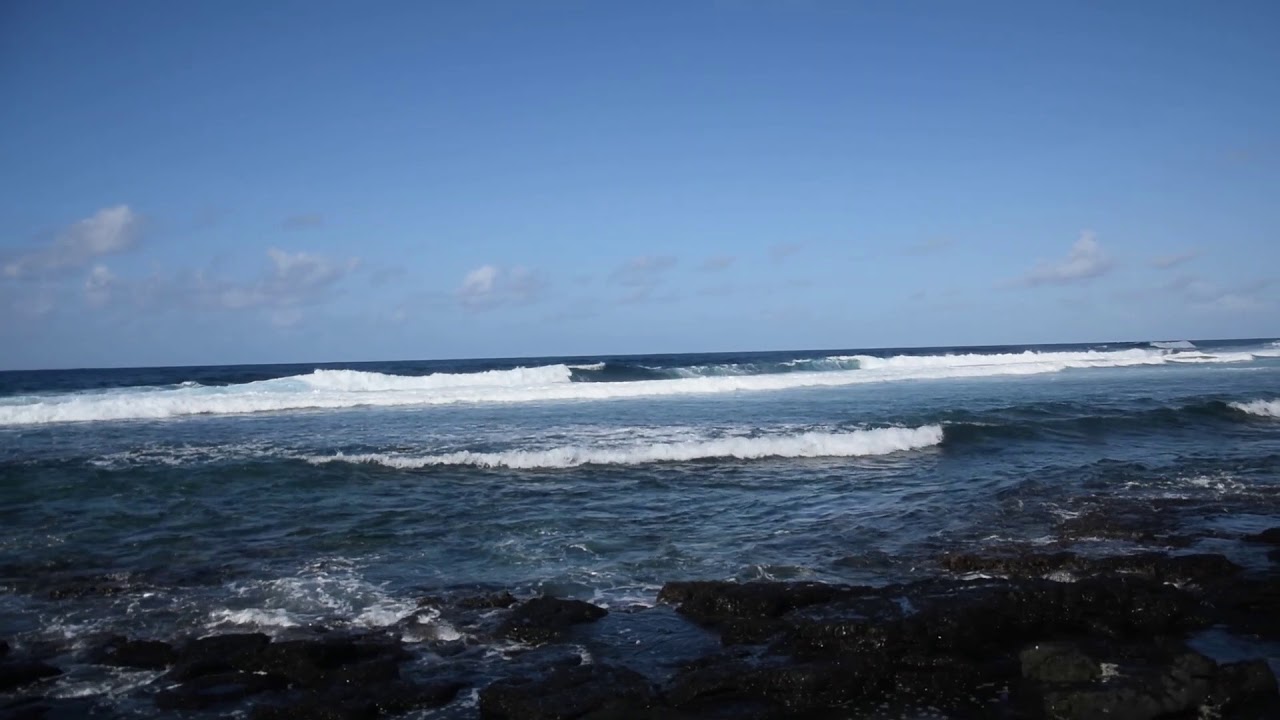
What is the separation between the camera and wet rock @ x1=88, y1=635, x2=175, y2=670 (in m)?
Result: 6.64

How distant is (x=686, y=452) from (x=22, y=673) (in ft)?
40.9

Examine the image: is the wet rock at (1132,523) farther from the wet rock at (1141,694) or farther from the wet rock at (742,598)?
the wet rock at (1141,694)

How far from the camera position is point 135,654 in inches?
266

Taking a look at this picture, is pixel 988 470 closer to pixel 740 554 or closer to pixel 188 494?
pixel 740 554

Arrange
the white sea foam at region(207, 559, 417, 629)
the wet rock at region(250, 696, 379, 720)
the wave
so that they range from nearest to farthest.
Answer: the wet rock at region(250, 696, 379, 720)
the white sea foam at region(207, 559, 417, 629)
the wave

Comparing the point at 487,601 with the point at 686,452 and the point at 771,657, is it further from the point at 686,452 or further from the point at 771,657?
the point at 686,452

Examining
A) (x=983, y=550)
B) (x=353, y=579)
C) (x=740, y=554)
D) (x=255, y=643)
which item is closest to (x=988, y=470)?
(x=983, y=550)

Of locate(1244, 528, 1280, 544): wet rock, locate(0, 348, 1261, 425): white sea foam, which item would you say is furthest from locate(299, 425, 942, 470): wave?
locate(0, 348, 1261, 425): white sea foam

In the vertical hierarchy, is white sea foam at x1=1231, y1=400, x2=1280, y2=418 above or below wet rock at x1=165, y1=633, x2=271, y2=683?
above

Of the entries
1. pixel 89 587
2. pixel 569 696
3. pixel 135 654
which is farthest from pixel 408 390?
pixel 569 696

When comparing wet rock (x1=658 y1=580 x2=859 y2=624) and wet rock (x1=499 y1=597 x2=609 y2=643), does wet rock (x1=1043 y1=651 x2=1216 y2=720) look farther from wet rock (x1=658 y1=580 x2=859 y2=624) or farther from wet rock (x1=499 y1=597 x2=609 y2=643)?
wet rock (x1=499 y1=597 x2=609 y2=643)

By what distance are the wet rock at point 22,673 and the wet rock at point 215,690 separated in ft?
4.04

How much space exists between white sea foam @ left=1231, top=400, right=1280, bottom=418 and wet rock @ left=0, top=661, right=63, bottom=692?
26.6 m

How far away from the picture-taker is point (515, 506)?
12711mm
